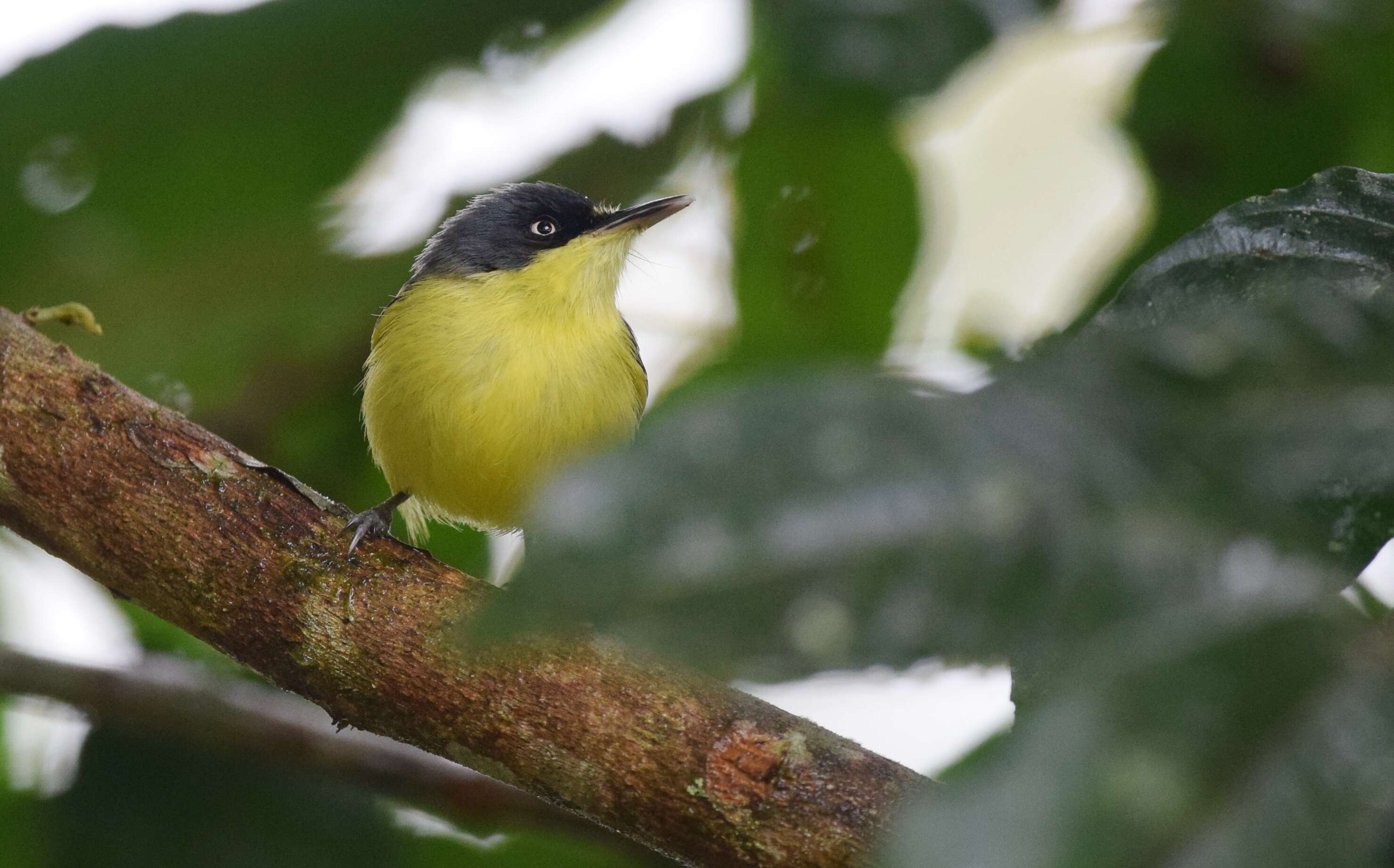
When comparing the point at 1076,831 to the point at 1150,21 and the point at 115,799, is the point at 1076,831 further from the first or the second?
the point at 115,799

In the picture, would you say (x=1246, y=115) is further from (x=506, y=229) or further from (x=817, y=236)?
(x=506, y=229)

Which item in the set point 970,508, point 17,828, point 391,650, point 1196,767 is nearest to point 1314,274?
point 970,508

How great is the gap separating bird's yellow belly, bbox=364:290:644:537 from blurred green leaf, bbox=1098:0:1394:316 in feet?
5.34

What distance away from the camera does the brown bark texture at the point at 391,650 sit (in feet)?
6.79

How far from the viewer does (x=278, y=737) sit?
333 cm

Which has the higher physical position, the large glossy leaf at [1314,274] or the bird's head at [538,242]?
the bird's head at [538,242]

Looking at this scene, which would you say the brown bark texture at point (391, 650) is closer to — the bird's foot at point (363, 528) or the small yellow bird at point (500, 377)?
the bird's foot at point (363, 528)

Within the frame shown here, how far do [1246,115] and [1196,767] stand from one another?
7.65 feet

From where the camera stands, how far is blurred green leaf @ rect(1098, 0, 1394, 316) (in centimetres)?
278

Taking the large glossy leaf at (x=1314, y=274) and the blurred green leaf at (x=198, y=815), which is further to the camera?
the blurred green leaf at (x=198, y=815)

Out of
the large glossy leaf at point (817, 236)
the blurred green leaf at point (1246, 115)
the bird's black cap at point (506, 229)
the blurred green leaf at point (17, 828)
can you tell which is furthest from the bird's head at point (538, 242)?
the blurred green leaf at point (17, 828)

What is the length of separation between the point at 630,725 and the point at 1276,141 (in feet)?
6.02

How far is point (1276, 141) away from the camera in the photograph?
2.89m

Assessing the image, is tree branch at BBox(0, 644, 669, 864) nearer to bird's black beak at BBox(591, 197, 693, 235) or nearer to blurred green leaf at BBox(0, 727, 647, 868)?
blurred green leaf at BBox(0, 727, 647, 868)
